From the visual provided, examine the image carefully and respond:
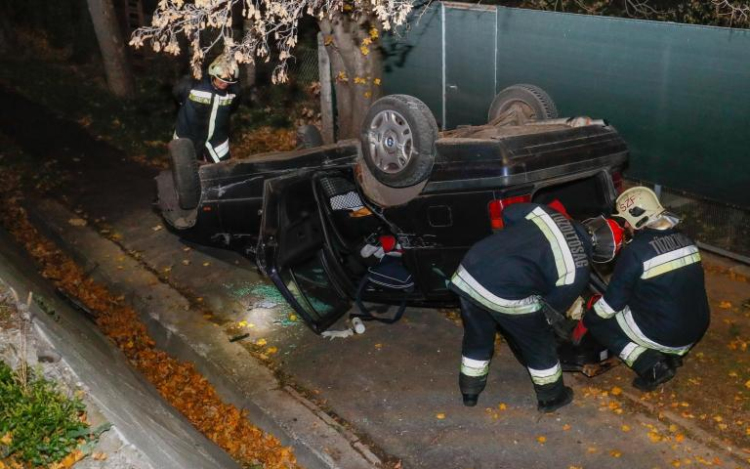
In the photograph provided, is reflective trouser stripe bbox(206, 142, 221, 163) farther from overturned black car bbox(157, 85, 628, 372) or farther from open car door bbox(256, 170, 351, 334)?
open car door bbox(256, 170, 351, 334)

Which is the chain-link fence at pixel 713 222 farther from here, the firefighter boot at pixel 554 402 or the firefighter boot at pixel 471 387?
the firefighter boot at pixel 471 387

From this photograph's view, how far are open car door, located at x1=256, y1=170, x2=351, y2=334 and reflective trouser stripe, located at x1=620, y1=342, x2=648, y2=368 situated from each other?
206 centimetres

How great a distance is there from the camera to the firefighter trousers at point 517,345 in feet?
16.8

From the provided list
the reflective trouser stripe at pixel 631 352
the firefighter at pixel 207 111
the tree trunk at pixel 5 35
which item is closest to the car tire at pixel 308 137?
the firefighter at pixel 207 111

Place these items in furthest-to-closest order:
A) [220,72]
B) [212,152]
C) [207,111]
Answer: [212,152] < [207,111] < [220,72]

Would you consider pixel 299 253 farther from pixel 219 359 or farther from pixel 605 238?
pixel 605 238

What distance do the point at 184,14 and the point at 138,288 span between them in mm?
2418

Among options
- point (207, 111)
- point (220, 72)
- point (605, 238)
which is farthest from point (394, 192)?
point (207, 111)

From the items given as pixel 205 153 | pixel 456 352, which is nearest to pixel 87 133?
pixel 205 153

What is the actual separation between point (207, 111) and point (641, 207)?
445 cm

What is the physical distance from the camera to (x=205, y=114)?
8000mm

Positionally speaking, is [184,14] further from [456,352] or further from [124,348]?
[456,352]

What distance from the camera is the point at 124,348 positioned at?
21.3 feet

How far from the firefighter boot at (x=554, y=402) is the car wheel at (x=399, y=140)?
165 centimetres
